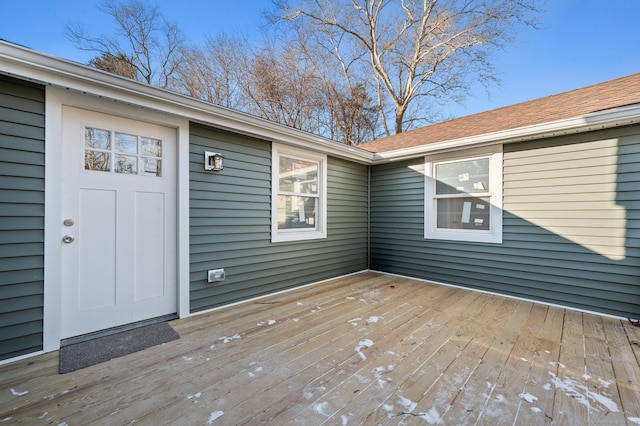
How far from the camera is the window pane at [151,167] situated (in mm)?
2875

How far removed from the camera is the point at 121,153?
2725mm

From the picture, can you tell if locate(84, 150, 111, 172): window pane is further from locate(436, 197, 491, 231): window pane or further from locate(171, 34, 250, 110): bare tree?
locate(171, 34, 250, 110): bare tree

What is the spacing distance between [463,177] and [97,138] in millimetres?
4616

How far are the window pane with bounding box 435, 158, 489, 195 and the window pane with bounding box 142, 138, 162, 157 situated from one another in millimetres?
3953

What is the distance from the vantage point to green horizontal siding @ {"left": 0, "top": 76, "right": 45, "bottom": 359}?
211 centimetres

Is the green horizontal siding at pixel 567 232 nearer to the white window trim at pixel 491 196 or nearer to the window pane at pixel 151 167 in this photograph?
the white window trim at pixel 491 196

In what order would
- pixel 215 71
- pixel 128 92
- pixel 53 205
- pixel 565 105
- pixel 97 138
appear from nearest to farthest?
pixel 53 205, pixel 128 92, pixel 97 138, pixel 565 105, pixel 215 71

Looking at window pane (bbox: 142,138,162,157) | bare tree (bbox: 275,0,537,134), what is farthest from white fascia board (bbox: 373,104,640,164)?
bare tree (bbox: 275,0,537,134)

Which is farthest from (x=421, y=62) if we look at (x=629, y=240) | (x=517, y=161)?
(x=629, y=240)

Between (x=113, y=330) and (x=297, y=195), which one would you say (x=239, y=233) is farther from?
(x=113, y=330)

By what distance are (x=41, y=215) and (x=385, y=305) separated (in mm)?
3488

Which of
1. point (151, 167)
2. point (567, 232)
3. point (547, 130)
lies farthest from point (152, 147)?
point (567, 232)

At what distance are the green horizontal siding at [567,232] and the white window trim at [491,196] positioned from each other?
0.28ft

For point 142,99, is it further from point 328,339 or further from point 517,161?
point 517,161
